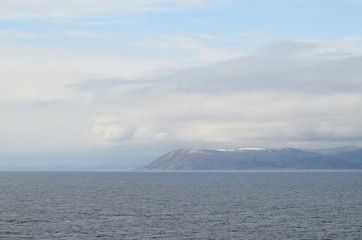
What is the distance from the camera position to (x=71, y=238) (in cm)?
8194

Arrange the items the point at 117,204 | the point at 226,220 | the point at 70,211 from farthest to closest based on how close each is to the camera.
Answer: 1. the point at 117,204
2. the point at 70,211
3. the point at 226,220

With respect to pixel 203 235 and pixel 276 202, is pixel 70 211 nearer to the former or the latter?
pixel 203 235

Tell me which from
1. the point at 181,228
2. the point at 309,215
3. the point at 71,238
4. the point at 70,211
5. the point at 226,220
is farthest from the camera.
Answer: the point at 70,211

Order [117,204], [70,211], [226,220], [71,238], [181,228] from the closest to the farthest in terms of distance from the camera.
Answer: [71,238] < [181,228] < [226,220] < [70,211] < [117,204]

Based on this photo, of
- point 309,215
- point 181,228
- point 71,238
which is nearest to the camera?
point 71,238

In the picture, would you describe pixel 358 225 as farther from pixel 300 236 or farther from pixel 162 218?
pixel 162 218

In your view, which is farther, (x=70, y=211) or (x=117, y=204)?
(x=117, y=204)

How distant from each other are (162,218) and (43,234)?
2939 centimetres

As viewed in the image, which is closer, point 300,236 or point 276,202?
point 300,236

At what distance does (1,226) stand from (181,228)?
106ft

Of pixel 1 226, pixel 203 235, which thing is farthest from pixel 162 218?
pixel 1 226

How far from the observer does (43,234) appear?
282 ft

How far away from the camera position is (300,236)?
85.4 m

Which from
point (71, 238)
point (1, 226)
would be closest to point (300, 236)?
point (71, 238)
